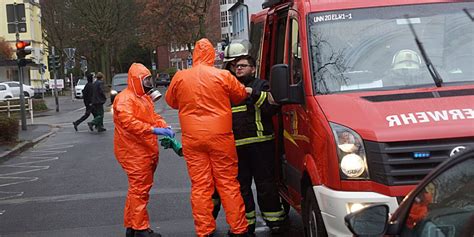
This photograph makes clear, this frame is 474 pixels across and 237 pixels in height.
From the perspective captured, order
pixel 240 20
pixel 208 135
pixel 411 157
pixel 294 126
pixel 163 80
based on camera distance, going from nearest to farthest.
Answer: pixel 411 157, pixel 294 126, pixel 208 135, pixel 240 20, pixel 163 80

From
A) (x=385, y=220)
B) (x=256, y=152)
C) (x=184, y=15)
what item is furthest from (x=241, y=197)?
(x=184, y=15)

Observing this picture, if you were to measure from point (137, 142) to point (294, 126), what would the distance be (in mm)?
1648

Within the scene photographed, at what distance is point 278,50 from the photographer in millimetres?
7023

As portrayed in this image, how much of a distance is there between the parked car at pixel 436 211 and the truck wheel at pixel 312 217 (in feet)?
6.92

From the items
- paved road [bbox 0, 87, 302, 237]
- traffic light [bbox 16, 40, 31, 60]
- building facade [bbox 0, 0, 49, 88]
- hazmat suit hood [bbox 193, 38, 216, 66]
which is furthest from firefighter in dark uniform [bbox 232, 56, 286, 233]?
building facade [bbox 0, 0, 49, 88]

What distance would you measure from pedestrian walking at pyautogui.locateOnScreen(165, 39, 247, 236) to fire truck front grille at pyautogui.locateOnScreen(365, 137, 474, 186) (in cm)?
200

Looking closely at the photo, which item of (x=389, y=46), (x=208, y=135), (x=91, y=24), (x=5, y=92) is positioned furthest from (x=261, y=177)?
(x=91, y=24)

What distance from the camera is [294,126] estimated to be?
5.95 metres

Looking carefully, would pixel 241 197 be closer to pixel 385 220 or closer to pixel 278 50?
pixel 278 50

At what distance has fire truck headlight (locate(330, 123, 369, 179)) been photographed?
458cm

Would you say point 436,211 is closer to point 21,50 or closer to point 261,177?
point 261,177

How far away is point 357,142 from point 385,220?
1.67 m

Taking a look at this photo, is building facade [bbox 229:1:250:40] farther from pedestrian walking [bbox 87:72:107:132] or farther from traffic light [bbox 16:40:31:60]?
traffic light [bbox 16:40:31:60]

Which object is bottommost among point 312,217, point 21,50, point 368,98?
point 312,217
